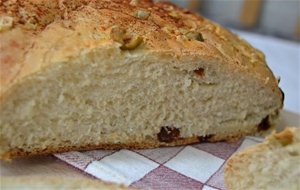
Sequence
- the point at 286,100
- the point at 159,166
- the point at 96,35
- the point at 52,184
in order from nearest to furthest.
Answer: the point at 52,184 → the point at 96,35 → the point at 159,166 → the point at 286,100

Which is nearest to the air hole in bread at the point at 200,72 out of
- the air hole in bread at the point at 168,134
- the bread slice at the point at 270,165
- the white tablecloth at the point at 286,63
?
the air hole in bread at the point at 168,134

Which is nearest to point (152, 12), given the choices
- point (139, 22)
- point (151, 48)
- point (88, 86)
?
point (139, 22)

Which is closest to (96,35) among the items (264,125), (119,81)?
(119,81)

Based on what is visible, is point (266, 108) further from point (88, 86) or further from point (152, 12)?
point (88, 86)

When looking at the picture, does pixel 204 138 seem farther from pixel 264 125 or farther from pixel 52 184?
pixel 52 184

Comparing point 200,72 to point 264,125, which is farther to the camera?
point 264,125

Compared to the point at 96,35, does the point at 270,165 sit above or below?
below

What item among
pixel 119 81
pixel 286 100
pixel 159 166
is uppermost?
pixel 119 81
